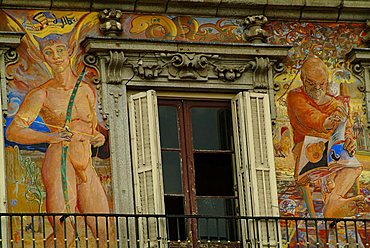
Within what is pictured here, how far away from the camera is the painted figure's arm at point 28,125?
2492 cm

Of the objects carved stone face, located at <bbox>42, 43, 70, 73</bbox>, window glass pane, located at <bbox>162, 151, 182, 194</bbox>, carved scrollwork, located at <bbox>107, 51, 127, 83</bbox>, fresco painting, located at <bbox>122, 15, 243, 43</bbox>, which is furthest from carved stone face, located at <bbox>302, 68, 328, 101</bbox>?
carved stone face, located at <bbox>42, 43, 70, 73</bbox>

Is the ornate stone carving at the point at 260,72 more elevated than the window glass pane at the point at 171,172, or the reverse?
the ornate stone carving at the point at 260,72

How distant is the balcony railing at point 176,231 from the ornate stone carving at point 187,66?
1.87 metres

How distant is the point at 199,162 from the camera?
1012 inches

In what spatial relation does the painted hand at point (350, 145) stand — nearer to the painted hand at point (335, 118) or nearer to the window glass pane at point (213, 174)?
the painted hand at point (335, 118)

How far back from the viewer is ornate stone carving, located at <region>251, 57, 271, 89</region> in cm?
2605

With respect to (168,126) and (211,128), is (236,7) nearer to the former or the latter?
(211,128)

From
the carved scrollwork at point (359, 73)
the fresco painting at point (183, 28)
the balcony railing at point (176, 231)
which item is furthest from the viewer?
the carved scrollwork at point (359, 73)

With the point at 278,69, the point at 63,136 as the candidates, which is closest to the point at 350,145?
the point at 278,69

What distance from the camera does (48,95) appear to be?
993 inches

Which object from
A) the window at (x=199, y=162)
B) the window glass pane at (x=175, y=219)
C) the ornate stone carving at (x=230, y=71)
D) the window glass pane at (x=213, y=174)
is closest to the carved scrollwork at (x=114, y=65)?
the window at (x=199, y=162)

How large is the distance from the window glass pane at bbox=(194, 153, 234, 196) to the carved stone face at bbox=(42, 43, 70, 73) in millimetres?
2028

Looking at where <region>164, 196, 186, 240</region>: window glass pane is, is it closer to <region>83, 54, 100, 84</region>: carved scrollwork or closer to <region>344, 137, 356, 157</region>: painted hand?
<region>83, 54, 100, 84</region>: carved scrollwork

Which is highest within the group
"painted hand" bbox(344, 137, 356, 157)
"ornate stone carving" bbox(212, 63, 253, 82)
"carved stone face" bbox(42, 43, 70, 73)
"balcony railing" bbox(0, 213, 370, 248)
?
"carved stone face" bbox(42, 43, 70, 73)
